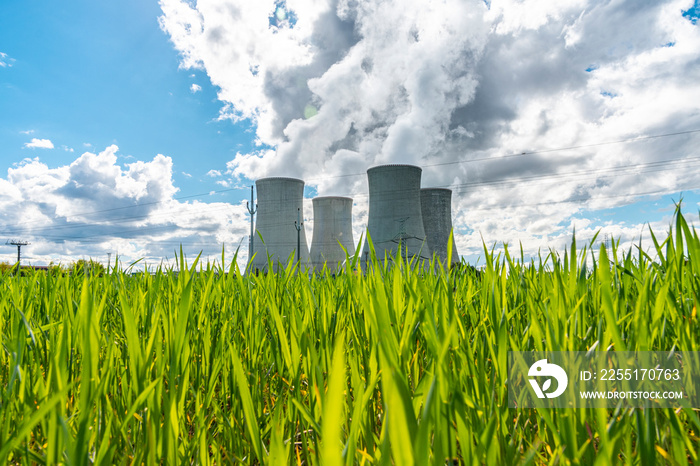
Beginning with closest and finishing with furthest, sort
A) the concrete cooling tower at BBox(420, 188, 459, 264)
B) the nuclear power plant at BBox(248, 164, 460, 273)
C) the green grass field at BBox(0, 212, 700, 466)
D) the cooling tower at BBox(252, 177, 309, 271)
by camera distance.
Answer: the green grass field at BBox(0, 212, 700, 466) < the nuclear power plant at BBox(248, 164, 460, 273) < the cooling tower at BBox(252, 177, 309, 271) < the concrete cooling tower at BBox(420, 188, 459, 264)

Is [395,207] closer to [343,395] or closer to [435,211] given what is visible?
[435,211]

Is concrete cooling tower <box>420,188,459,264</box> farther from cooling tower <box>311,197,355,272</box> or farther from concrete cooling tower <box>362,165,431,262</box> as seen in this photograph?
cooling tower <box>311,197,355,272</box>

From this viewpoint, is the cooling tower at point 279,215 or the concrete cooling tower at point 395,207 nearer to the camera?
the concrete cooling tower at point 395,207

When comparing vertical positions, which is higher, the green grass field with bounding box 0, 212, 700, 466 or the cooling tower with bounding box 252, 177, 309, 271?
the cooling tower with bounding box 252, 177, 309, 271

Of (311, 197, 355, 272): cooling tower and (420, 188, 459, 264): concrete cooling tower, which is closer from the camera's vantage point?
(420, 188, 459, 264): concrete cooling tower

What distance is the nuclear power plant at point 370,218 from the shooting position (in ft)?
67.9

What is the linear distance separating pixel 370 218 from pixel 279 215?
18.9 ft

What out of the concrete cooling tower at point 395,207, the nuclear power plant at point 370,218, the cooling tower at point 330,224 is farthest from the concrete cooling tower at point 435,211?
the cooling tower at point 330,224

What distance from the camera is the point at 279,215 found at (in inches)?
934

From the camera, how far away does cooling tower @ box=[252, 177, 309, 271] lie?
22969mm

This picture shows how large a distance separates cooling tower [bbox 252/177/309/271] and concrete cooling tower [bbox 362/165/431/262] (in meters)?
5.21

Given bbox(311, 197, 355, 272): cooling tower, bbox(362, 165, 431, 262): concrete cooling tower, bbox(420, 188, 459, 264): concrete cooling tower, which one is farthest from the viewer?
bbox(311, 197, 355, 272): cooling tower

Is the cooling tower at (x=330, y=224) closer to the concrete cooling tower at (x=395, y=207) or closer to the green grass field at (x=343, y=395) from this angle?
the concrete cooling tower at (x=395, y=207)

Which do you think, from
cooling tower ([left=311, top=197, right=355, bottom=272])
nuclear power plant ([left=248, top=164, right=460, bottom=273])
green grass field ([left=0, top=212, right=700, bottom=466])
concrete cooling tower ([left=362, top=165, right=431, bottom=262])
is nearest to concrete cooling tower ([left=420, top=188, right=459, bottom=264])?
nuclear power plant ([left=248, top=164, right=460, bottom=273])
